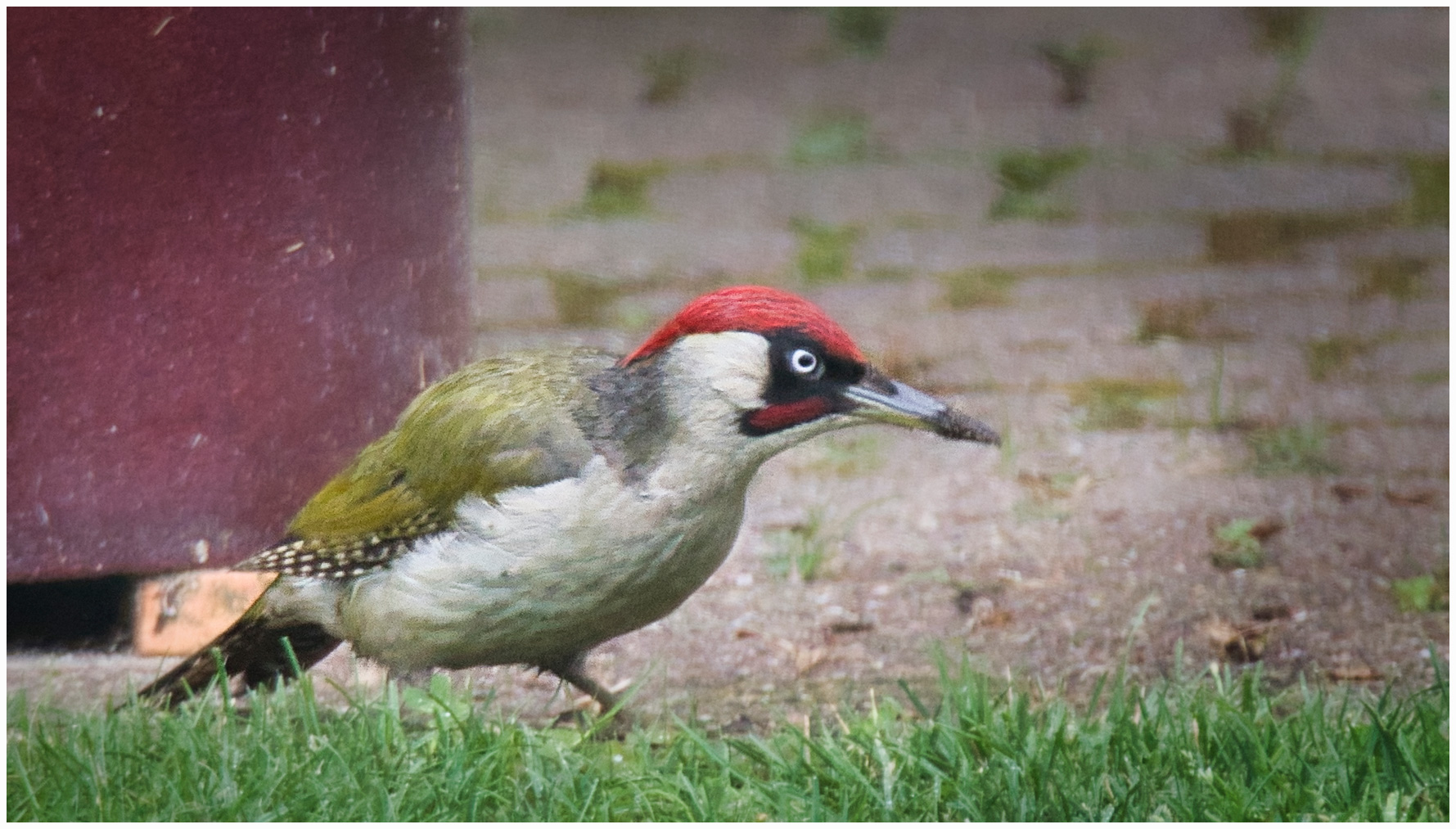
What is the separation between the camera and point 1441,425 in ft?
9.88

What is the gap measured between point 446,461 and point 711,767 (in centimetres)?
54

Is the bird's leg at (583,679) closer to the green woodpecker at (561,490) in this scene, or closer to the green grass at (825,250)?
the green woodpecker at (561,490)

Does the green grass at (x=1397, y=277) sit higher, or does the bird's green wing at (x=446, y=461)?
the green grass at (x=1397, y=277)

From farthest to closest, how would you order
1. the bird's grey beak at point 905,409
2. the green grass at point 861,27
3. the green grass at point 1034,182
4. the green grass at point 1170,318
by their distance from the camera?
the green grass at point 1170,318 → the green grass at point 1034,182 → the green grass at point 861,27 → the bird's grey beak at point 905,409

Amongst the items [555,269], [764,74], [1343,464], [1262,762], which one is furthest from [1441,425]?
[555,269]

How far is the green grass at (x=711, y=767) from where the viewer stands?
2293mm

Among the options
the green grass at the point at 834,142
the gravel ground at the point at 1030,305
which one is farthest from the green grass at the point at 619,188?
the green grass at the point at 834,142

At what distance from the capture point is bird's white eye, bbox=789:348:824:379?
6.98 ft

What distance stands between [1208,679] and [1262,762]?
0.36 m

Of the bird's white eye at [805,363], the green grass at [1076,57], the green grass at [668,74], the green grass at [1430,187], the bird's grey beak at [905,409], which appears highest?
the green grass at [1076,57]

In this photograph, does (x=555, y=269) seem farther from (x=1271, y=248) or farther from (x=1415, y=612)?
(x=1415, y=612)

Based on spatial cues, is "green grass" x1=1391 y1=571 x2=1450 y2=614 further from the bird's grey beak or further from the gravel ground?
the bird's grey beak

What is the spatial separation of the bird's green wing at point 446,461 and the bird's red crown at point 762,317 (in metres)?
0.20

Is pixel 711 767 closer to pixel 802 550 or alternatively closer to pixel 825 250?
pixel 802 550
